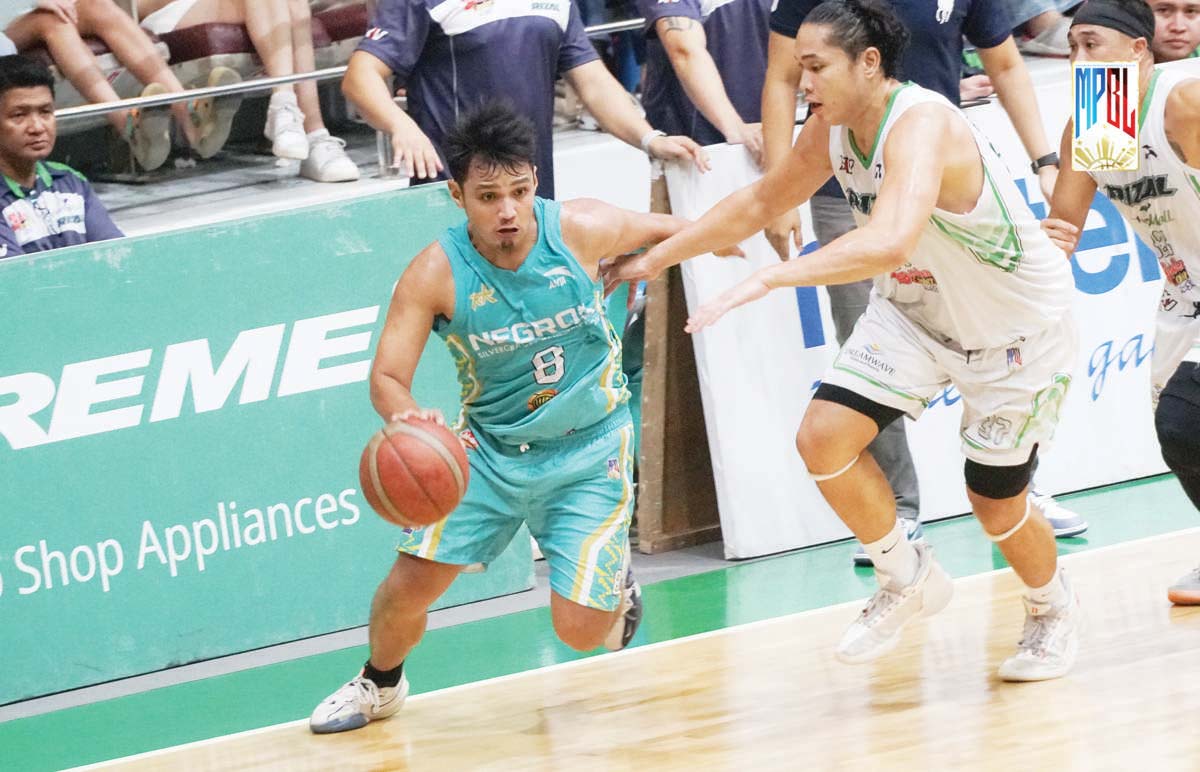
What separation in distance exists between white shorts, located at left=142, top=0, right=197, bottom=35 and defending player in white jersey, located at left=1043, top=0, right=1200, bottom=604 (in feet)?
13.5

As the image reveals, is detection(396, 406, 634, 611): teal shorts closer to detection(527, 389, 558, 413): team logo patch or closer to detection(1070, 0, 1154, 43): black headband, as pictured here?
detection(527, 389, 558, 413): team logo patch

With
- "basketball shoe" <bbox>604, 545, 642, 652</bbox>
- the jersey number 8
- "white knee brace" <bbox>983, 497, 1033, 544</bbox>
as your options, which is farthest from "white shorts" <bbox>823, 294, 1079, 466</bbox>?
"basketball shoe" <bbox>604, 545, 642, 652</bbox>

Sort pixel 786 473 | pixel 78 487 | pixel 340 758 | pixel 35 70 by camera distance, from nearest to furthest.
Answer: pixel 340 758
pixel 78 487
pixel 35 70
pixel 786 473

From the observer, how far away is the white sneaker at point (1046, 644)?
4859mm

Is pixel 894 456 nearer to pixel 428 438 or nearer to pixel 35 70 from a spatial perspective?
pixel 428 438

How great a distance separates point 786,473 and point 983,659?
171 centimetres

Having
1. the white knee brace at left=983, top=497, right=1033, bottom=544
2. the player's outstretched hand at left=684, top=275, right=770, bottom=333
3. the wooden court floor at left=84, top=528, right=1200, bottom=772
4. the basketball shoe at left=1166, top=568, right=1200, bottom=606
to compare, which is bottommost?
the basketball shoe at left=1166, top=568, right=1200, bottom=606

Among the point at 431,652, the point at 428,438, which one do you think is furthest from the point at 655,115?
the point at 428,438

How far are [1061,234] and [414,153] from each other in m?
2.20

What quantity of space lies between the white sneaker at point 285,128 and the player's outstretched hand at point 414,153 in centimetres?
185

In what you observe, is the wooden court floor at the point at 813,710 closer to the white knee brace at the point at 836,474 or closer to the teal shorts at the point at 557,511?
the teal shorts at the point at 557,511

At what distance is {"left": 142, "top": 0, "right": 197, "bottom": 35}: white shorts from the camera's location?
301 inches

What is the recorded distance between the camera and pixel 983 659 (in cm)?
515

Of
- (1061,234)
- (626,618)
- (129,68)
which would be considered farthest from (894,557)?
(129,68)
